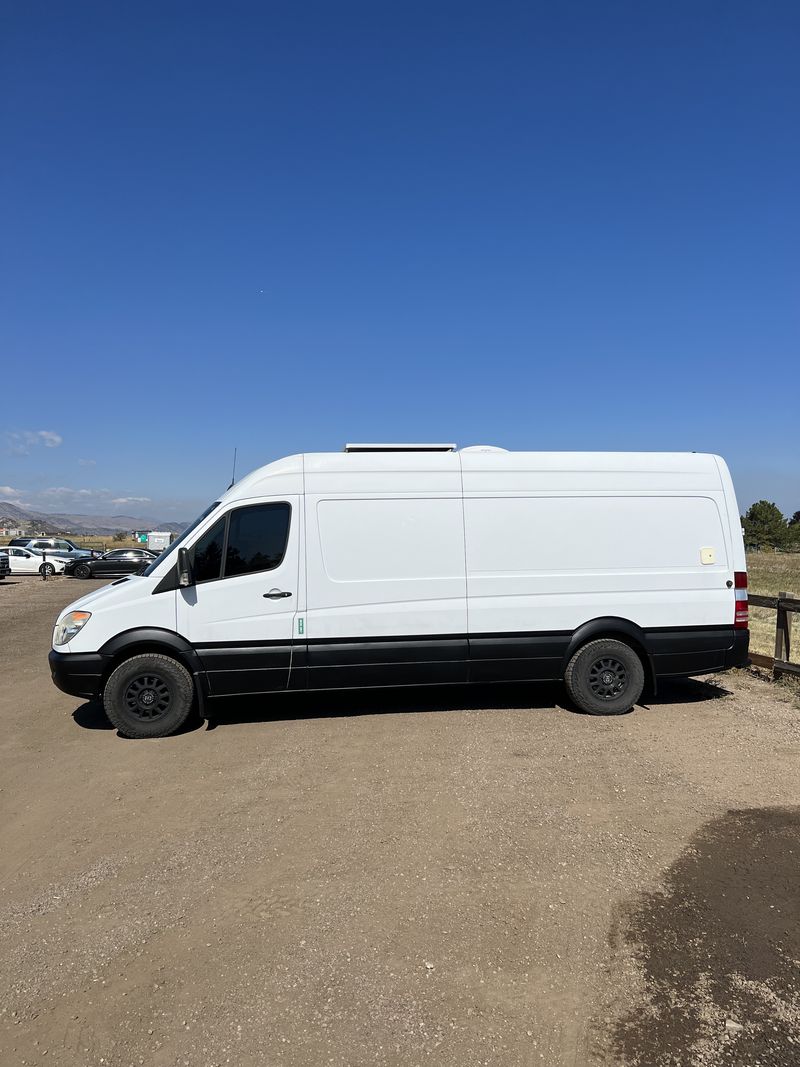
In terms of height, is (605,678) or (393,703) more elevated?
(605,678)

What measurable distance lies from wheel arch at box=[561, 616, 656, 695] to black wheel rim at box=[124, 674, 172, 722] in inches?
150

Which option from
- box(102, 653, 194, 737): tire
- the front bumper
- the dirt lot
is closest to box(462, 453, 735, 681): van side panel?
the dirt lot

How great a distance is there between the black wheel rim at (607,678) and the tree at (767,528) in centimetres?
5160

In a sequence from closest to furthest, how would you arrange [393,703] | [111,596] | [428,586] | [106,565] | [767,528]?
[111,596] < [428,586] < [393,703] < [106,565] < [767,528]

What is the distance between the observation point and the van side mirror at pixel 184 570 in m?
6.20

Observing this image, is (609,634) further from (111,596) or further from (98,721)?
(98,721)

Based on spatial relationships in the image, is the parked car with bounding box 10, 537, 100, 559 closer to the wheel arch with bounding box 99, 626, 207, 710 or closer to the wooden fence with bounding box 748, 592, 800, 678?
the wheel arch with bounding box 99, 626, 207, 710

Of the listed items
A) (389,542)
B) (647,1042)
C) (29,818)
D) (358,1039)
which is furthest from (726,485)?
(29,818)

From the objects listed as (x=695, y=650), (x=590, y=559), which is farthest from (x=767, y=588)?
(x=590, y=559)

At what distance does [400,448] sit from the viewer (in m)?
7.03

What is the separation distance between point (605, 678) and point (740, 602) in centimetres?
158

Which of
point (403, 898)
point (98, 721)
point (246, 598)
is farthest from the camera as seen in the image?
point (98, 721)

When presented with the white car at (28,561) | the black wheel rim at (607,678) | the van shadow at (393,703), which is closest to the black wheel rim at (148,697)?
the van shadow at (393,703)

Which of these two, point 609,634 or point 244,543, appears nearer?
point 244,543
